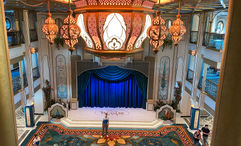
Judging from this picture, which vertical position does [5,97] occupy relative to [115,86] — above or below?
above

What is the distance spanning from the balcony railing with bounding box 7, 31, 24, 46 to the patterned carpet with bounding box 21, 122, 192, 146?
365 centimetres

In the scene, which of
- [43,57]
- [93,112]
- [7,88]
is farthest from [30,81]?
[7,88]

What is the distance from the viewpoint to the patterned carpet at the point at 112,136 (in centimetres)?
760

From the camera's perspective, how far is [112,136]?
8055mm

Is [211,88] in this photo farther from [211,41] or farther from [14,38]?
[14,38]

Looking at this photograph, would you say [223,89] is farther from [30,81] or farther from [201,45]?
[30,81]

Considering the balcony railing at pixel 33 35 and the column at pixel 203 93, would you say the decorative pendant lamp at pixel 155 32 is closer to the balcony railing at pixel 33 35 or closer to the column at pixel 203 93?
the column at pixel 203 93

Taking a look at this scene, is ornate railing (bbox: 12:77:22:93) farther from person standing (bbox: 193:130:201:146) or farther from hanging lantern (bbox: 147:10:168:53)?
hanging lantern (bbox: 147:10:168:53)

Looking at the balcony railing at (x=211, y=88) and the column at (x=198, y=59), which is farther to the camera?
the column at (x=198, y=59)

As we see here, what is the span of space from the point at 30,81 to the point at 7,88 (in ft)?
27.7

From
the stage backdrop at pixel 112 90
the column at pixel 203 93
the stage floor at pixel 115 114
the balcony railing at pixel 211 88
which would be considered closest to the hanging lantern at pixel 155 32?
the balcony railing at pixel 211 88

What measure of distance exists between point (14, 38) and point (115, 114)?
18.8 feet

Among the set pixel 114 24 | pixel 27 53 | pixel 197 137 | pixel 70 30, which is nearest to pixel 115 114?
pixel 197 137

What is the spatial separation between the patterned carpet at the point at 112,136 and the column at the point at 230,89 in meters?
6.95
